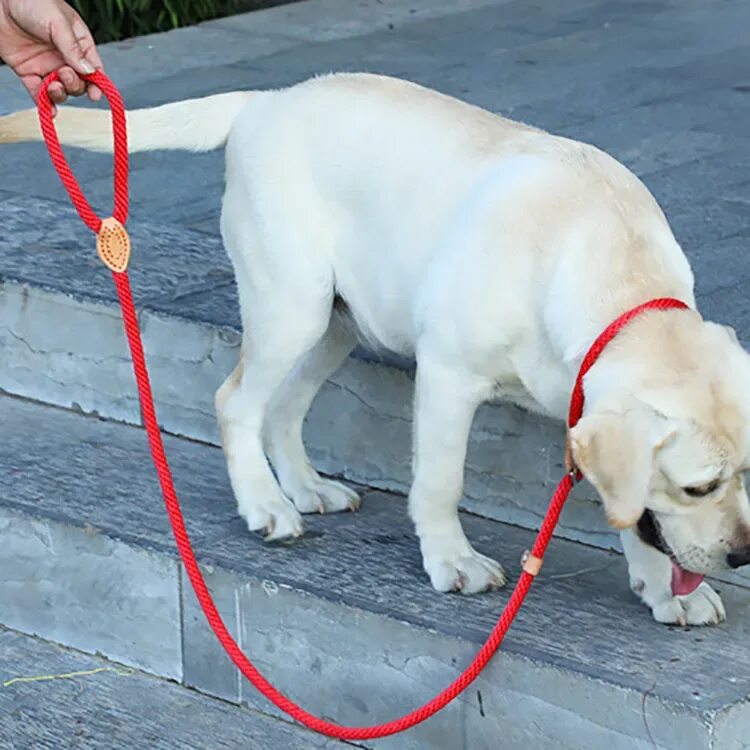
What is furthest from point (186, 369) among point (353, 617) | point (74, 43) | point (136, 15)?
point (136, 15)

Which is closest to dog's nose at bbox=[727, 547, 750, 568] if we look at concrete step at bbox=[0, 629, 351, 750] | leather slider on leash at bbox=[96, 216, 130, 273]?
concrete step at bbox=[0, 629, 351, 750]

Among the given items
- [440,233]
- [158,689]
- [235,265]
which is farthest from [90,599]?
[440,233]

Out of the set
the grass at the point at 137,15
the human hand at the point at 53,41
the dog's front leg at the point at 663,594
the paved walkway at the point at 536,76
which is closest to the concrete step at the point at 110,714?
the dog's front leg at the point at 663,594

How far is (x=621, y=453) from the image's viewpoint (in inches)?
119

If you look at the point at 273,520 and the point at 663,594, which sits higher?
the point at 663,594

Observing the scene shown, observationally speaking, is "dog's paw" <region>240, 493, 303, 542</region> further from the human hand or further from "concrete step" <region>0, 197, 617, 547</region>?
the human hand

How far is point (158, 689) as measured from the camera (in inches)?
155

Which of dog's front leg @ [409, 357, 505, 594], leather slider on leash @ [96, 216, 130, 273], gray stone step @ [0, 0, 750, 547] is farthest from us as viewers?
gray stone step @ [0, 0, 750, 547]

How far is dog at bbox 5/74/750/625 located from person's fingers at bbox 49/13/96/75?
434 mm

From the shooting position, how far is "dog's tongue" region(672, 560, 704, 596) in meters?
3.43

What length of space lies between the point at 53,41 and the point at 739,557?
168cm

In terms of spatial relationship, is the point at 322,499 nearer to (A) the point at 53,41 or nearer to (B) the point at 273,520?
(B) the point at 273,520

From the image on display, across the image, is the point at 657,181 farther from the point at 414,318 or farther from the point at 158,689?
the point at 158,689

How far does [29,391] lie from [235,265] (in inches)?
44.9
